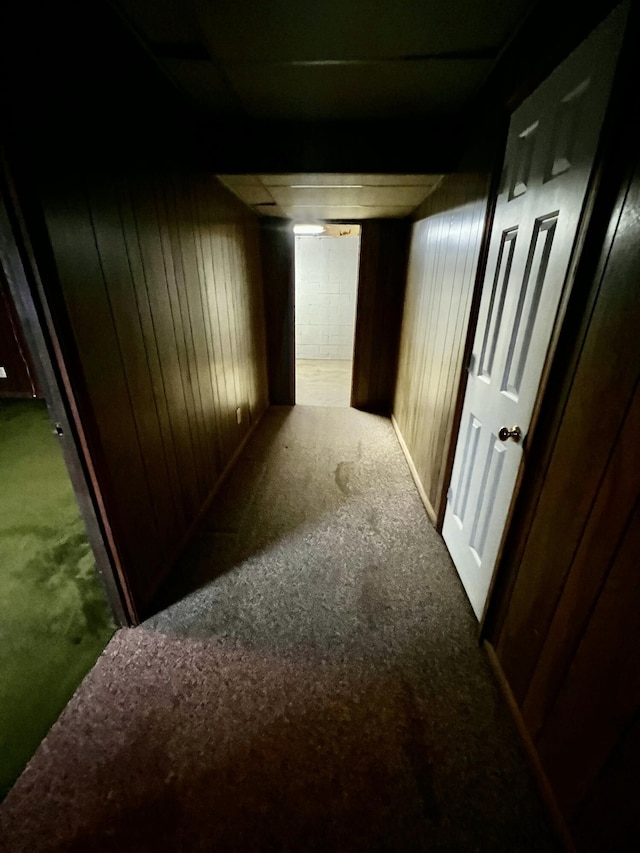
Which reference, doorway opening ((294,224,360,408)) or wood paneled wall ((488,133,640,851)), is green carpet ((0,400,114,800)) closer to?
wood paneled wall ((488,133,640,851))

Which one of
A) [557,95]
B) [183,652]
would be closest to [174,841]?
[183,652]

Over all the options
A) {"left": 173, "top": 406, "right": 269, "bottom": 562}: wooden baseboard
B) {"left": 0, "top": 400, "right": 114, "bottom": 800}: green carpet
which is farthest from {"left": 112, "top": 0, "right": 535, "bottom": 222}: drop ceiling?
{"left": 0, "top": 400, "right": 114, "bottom": 800}: green carpet

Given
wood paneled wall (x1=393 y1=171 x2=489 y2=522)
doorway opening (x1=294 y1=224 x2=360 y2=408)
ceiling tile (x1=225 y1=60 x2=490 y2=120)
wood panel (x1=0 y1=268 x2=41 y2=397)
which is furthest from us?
doorway opening (x1=294 y1=224 x2=360 y2=408)

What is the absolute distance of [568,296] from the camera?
3.29 ft

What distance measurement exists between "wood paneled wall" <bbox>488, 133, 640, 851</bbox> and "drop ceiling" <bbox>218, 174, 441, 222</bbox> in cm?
164

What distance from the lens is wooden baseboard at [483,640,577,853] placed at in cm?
96

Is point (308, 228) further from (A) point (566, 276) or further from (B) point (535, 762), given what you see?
(B) point (535, 762)

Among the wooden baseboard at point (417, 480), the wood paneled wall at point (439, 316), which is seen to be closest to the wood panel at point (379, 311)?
the wood paneled wall at point (439, 316)

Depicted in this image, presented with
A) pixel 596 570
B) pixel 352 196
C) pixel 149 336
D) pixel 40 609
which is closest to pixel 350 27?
pixel 149 336

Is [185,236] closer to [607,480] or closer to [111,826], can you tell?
[607,480]

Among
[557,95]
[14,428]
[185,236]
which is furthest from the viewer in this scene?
[14,428]

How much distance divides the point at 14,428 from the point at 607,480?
4486 mm

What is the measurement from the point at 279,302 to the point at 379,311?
1085 mm

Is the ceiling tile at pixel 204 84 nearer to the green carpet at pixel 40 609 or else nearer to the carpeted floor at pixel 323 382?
the green carpet at pixel 40 609
